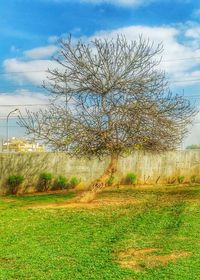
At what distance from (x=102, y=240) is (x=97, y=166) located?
40.3ft

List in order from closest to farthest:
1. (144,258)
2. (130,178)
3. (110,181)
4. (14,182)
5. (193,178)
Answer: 1. (144,258)
2. (14,182)
3. (110,181)
4. (130,178)
5. (193,178)

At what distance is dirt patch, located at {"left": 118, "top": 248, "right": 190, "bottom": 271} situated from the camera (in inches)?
254

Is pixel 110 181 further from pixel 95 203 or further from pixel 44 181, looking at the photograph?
pixel 95 203

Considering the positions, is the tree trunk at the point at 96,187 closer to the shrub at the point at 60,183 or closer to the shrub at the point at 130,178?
the shrub at the point at 60,183

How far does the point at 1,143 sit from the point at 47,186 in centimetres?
366

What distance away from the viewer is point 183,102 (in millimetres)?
14305

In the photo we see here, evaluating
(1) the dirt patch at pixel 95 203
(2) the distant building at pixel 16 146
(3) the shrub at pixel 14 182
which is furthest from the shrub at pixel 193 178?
(3) the shrub at pixel 14 182

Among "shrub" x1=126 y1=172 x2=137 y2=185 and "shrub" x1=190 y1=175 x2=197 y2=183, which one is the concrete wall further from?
"shrub" x1=126 y1=172 x2=137 y2=185

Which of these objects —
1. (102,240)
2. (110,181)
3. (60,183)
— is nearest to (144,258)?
(102,240)

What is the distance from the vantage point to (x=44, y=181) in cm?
1933

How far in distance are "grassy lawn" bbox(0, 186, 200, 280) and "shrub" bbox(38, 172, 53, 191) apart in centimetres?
486

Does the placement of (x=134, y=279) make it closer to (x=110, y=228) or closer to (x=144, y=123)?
(x=110, y=228)

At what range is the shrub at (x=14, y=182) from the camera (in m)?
18.6

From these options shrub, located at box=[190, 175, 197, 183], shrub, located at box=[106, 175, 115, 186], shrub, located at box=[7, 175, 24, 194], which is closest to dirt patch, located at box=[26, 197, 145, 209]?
shrub, located at box=[7, 175, 24, 194]
